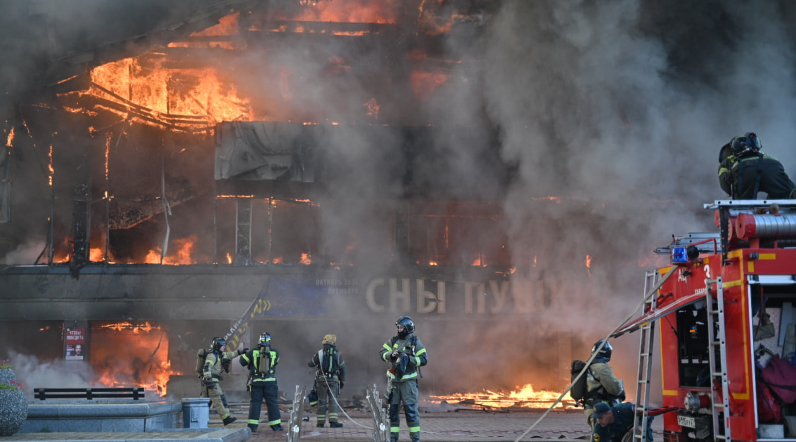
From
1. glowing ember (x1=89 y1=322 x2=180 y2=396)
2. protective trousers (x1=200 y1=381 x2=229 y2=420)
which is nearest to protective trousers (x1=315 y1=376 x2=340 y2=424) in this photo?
protective trousers (x1=200 y1=381 x2=229 y2=420)

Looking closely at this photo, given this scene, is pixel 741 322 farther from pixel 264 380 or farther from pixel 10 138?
pixel 10 138

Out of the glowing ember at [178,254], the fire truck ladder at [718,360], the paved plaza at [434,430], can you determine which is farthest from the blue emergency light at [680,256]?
the glowing ember at [178,254]

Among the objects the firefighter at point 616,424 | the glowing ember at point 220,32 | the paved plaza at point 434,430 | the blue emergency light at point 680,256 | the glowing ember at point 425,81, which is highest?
the glowing ember at point 220,32

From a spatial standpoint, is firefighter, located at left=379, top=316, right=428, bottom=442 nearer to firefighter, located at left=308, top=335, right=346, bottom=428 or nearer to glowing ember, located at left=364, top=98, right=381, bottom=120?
→ firefighter, located at left=308, top=335, right=346, bottom=428

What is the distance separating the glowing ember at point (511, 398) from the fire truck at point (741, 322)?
1185cm

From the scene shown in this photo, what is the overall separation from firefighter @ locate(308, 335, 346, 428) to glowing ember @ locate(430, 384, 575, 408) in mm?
6572

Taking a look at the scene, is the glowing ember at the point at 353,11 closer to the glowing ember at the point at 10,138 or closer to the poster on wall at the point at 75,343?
the glowing ember at the point at 10,138

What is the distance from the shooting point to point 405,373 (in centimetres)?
873

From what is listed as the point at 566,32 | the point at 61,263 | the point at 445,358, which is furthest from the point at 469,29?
the point at 61,263

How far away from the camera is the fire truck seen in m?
5.50

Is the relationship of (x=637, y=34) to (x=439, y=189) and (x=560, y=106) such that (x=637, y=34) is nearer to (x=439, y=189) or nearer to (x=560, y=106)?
(x=560, y=106)

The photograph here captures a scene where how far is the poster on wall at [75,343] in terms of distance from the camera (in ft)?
65.7

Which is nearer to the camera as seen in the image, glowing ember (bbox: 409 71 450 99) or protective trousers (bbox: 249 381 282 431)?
→ protective trousers (bbox: 249 381 282 431)

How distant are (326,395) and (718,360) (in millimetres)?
7981
